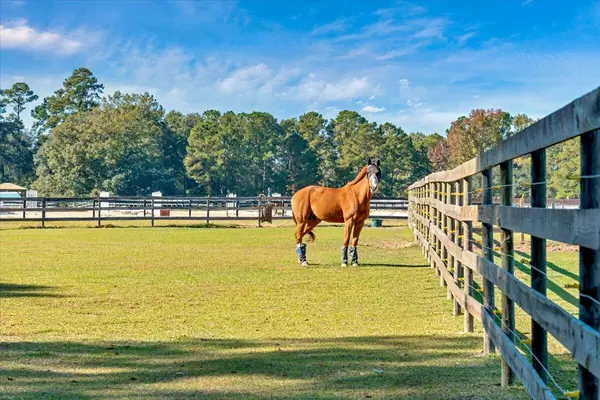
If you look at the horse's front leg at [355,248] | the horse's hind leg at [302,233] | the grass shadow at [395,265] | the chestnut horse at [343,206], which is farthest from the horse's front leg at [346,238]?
the horse's hind leg at [302,233]

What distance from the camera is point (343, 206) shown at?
14.7m

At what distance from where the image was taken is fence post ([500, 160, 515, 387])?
14.8ft

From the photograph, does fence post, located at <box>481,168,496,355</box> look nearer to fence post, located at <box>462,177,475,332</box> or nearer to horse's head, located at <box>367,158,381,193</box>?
fence post, located at <box>462,177,475,332</box>

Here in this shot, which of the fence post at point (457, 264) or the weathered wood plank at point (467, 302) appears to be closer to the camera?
the weathered wood plank at point (467, 302)

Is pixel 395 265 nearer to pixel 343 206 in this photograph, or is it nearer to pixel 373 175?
pixel 343 206

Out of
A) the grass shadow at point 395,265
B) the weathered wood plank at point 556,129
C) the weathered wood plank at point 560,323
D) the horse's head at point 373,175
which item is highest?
the horse's head at point 373,175

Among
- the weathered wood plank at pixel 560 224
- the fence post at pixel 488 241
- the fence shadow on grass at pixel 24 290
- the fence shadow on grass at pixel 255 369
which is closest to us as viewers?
the weathered wood plank at pixel 560 224

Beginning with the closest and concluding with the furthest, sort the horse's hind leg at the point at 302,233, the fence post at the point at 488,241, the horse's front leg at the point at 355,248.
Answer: the fence post at the point at 488,241 → the horse's front leg at the point at 355,248 → the horse's hind leg at the point at 302,233

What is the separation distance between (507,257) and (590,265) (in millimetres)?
1919

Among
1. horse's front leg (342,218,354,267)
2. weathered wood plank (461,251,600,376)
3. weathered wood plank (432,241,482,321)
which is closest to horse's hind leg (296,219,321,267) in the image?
horse's front leg (342,218,354,267)

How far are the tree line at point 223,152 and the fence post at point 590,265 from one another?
5323 centimetres

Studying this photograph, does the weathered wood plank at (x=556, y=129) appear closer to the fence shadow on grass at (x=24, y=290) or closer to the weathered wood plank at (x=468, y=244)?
the weathered wood plank at (x=468, y=244)

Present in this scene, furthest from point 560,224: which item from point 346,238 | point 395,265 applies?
point 395,265

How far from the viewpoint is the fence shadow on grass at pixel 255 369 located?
4738mm
